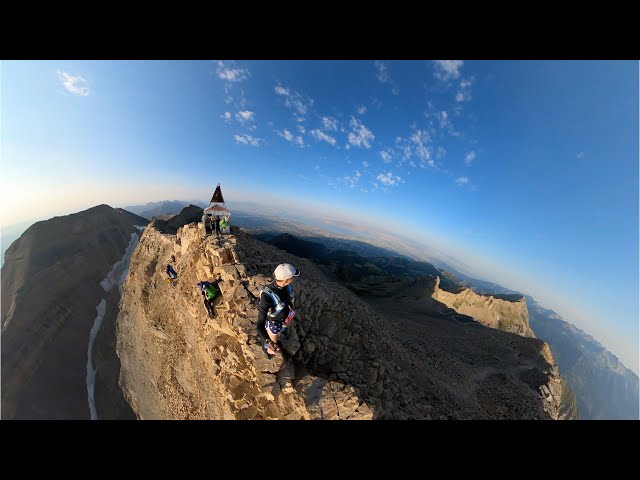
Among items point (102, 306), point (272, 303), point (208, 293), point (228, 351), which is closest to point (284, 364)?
point (228, 351)

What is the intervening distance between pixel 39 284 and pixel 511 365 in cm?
6654

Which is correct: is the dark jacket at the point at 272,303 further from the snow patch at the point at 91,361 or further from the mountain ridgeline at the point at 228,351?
the snow patch at the point at 91,361

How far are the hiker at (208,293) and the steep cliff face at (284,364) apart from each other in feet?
1.01

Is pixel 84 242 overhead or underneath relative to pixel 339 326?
underneath

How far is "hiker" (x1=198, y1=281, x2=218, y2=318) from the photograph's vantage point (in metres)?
10.2

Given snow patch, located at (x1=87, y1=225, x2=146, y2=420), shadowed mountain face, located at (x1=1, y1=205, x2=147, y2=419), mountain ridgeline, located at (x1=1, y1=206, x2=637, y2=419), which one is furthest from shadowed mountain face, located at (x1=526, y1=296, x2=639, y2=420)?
shadowed mountain face, located at (x1=1, y1=205, x2=147, y2=419)

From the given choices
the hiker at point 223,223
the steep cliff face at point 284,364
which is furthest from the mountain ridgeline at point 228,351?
the hiker at point 223,223

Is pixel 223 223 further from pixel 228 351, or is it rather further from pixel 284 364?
pixel 284 364

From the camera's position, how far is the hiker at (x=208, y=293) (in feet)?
33.4

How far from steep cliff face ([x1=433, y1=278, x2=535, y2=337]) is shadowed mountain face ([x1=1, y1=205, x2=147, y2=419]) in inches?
2271

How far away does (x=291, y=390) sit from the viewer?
7.53m

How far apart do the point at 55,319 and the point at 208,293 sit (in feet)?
145

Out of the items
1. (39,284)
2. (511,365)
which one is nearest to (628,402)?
(511,365)
